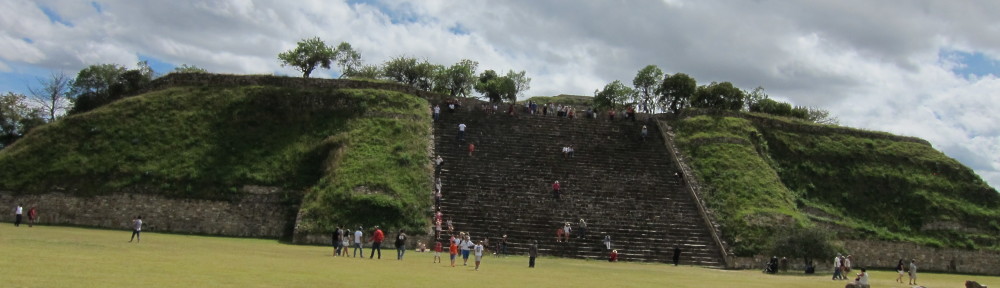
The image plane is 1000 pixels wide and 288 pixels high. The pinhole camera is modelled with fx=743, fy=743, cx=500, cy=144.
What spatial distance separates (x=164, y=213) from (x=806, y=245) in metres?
28.1

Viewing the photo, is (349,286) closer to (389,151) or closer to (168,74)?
(389,151)

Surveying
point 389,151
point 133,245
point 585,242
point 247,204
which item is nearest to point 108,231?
point 247,204

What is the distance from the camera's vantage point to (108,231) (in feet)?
105

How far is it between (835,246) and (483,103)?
23.5 metres

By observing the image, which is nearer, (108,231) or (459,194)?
(108,231)

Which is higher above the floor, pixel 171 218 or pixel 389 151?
pixel 389 151

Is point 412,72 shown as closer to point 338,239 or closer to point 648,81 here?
point 648,81

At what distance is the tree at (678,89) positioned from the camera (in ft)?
187

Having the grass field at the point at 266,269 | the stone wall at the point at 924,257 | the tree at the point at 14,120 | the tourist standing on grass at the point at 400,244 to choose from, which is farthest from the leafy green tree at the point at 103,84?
the stone wall at the point at 924,257

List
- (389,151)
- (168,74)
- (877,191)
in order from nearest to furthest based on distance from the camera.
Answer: (389,151)
(877,191)
(168,74)

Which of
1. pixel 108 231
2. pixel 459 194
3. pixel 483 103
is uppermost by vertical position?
pixel 483 103

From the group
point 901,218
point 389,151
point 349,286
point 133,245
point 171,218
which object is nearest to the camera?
point 349,286

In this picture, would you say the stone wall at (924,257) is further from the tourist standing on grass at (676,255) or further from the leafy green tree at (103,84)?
the leafy green tree at (103,84)

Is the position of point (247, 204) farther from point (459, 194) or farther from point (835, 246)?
point (835, 246)
